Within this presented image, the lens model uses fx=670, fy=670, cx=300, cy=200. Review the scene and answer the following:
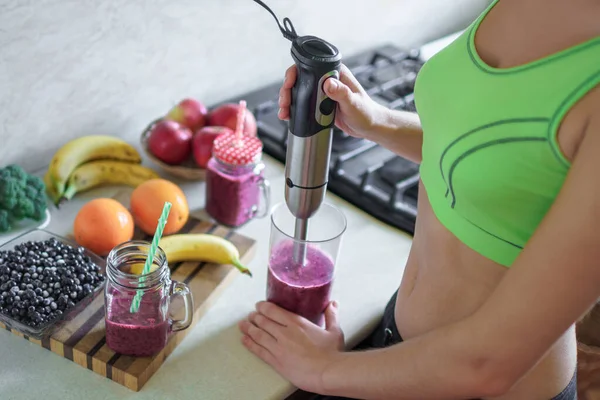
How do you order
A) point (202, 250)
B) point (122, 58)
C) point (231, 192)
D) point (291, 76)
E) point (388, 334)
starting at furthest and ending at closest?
point (122, 58), point (231, 192), point (202, 250), point (388, 334), point (291, 76)

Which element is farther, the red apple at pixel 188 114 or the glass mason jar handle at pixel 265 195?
the red apple at pixel 188 114

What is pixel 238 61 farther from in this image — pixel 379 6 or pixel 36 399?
pixel 36 399

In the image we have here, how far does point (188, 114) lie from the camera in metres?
1.33

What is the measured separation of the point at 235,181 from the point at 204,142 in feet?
0.46

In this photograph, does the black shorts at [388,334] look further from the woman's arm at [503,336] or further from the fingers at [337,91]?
the fingers at [337,91]

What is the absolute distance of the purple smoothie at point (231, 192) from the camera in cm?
117

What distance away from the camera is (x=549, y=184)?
68cm

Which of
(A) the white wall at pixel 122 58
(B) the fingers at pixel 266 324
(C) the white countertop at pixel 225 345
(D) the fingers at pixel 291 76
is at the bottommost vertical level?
(C) the white countertop at pixel 225 345

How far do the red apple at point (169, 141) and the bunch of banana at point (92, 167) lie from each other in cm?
4

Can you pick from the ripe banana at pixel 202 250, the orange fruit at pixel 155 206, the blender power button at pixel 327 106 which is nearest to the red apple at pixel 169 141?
the orange fruit at pixel 155 206

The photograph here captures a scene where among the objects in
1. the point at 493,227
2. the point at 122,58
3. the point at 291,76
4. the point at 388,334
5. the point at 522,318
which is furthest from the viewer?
the point at 122,58

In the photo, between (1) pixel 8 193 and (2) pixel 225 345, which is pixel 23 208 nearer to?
(1) pixel 8 193

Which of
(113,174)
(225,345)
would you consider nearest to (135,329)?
(225,345)

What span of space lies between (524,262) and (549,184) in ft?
0.30
